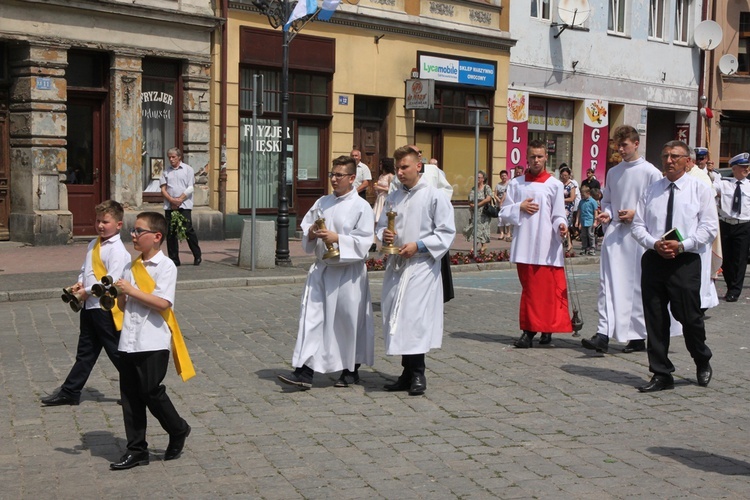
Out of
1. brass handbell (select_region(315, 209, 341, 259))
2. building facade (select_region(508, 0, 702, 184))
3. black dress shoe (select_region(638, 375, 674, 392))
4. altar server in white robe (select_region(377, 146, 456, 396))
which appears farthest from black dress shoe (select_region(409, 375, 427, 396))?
building facade (select_region(508, 0, 702, 184))

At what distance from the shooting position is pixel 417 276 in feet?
28.9

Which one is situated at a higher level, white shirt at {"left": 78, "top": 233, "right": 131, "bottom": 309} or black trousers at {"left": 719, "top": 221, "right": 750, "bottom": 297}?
white shirt at {"left": 78, "top": 233, "right": 131, "bottom": 309}

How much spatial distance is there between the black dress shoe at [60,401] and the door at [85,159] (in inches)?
540

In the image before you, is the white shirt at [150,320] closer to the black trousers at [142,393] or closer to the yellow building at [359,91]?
the black trousers at [142,393]

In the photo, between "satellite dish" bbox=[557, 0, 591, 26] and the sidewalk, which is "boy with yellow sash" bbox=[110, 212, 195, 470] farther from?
"satellite dish" bbox=[557, 0, 591, 26]

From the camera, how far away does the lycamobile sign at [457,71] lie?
2767cm

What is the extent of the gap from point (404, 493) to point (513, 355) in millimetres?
4625

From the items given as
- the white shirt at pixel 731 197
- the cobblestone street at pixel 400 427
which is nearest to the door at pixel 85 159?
the cobblestone street at pixel 400 427

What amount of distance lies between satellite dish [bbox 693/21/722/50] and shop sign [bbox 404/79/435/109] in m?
13.1

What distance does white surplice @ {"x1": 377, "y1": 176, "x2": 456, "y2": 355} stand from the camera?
28.7 feet

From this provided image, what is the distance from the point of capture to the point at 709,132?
38062 millimetres

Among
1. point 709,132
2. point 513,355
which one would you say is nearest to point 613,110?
point 709,132

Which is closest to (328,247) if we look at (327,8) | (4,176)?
(4,176)

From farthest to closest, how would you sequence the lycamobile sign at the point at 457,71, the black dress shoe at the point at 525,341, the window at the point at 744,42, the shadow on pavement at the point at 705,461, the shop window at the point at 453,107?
the window at the point at 744,42, the shop window at the point at 453,107, the lycamobile sign at the point at 457,71, the black dress shoe at the point at 525,341, the shadow on pavement at the point at 705,461
